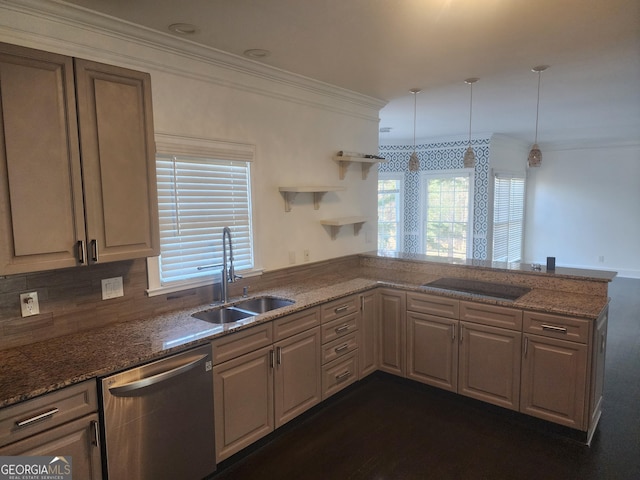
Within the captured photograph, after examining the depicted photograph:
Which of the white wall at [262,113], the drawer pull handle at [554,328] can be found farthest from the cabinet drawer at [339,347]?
the drawer pull handle at [554,328]

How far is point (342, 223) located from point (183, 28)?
2104 millimetres

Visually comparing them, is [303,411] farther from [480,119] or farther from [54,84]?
[480,119]

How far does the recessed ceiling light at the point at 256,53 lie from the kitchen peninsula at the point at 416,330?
168 centimetres

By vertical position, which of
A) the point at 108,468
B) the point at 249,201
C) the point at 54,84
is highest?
the point at 54,84

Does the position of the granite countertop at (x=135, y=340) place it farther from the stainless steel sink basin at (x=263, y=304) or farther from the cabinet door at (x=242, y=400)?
the cabinet door at (x=242, y=400)

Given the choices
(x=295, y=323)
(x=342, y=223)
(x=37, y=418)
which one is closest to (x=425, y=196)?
(x=342, y=223)

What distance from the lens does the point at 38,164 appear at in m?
1.85

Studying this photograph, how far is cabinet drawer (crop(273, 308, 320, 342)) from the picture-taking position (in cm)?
268

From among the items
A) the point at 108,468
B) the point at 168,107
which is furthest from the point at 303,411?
the point at 168,107

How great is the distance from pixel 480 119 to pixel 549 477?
4465mm

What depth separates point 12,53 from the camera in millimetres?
1759

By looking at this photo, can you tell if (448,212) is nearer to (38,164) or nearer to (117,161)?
(117,161)

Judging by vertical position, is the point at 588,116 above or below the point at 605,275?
above

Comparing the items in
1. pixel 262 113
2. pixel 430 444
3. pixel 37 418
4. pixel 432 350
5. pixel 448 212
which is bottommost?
pixel 430 444
